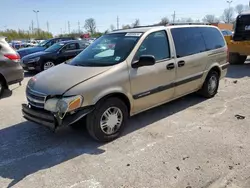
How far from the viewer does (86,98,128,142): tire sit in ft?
12.7

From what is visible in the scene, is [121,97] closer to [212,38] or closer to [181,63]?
[181,63]

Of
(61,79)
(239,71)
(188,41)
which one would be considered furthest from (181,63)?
(239,71)

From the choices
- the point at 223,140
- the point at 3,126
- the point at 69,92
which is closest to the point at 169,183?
the point at 223,140

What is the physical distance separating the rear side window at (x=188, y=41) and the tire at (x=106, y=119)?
1.75m

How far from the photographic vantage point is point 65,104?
3594 millimetres

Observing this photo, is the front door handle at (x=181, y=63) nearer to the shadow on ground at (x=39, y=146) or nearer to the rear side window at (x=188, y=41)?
the rear side window at (x=188, y=41)

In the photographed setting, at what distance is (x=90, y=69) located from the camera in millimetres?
4164

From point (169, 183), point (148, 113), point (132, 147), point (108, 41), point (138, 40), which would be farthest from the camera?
point (148, 113)

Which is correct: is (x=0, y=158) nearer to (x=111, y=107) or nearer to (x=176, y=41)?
(x=111, y=107)

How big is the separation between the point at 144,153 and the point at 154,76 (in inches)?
57.4

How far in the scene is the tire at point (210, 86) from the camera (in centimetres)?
609

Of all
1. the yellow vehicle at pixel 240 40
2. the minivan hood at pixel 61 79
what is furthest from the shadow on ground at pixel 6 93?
the yellow vehicle at pixel 240 40

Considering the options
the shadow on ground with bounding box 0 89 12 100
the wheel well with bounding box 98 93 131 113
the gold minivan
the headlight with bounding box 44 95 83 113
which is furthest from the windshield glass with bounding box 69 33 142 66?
the shadow on ground with bounding box 0 89 12 100

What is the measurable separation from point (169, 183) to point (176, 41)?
2983mm
